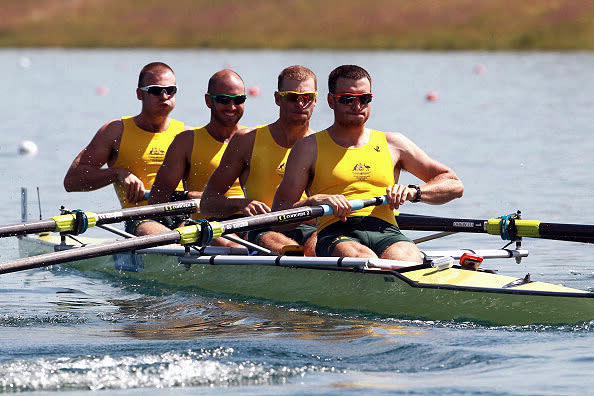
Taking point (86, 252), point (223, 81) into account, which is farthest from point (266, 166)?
point (86, 252)

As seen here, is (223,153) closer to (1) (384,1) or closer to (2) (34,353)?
(2) (34,353)

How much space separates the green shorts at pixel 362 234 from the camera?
28.8ft

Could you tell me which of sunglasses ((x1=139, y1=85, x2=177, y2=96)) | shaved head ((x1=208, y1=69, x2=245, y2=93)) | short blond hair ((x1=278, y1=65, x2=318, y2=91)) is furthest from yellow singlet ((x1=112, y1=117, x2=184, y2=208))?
short blond hair ((x1=278, y1=65, x2=318, y2=91))

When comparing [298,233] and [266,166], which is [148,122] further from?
[298,233]

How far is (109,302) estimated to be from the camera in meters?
9.84

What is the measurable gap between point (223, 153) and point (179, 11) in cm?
6833

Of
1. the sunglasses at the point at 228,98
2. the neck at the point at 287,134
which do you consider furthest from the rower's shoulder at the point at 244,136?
the sunglasses at the point at 228,98

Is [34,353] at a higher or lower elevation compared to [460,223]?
lower

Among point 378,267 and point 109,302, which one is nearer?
point 378,267

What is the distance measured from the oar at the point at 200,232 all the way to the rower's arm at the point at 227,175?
0.82 metres

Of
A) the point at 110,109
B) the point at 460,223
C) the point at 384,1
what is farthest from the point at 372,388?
the point at 384,1

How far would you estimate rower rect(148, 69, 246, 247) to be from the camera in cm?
1018

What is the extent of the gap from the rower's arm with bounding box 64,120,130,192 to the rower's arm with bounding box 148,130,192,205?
1.48 feet

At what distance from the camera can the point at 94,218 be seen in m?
9.56
